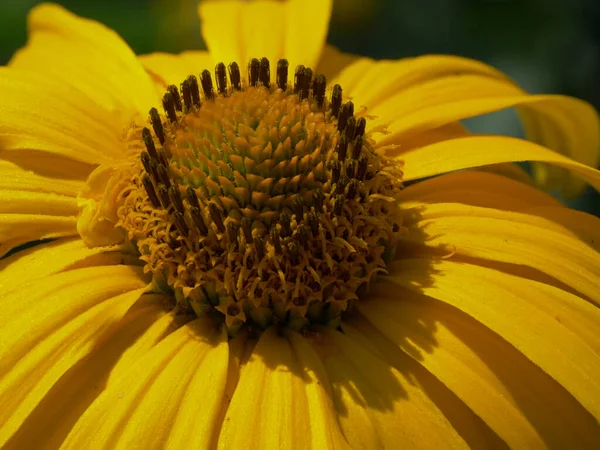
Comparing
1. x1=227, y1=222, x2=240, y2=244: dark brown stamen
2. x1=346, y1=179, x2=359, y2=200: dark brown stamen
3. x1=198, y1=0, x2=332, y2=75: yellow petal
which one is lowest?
x1=227, y1=222, x2=240, y2=244: dark brown stamen

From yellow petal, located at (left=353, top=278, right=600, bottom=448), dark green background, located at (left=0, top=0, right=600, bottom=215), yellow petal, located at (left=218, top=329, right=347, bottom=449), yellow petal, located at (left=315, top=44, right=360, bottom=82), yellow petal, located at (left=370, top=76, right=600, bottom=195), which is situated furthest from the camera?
dark green background, located at (left=0, top=0, right=600, bottom=215)

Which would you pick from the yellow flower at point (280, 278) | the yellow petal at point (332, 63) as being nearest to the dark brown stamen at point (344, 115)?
the yellow flower at point (280, 278)

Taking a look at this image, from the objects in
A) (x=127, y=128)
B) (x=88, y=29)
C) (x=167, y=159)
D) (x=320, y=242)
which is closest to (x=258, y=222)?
(x=320, y=242)

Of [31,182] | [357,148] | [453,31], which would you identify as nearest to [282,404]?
[357,148]

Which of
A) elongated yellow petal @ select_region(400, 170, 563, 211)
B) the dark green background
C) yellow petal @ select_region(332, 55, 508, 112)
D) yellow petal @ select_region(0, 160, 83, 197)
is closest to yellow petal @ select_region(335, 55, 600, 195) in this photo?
yellow petal @ select_region(332, 55, 508, 112)

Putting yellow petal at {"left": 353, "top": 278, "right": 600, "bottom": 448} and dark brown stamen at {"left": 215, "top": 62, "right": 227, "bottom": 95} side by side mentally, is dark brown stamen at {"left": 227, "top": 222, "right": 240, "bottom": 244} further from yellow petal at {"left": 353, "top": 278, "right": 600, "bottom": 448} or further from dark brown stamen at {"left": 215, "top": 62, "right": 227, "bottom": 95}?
dark brown stamen at {"left": 215, "top": 62, "right": 227, "bottom": 95}

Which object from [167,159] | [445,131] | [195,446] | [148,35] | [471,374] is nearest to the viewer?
[195,446]

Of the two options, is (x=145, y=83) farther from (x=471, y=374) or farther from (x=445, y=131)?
(x=471, y=374)
